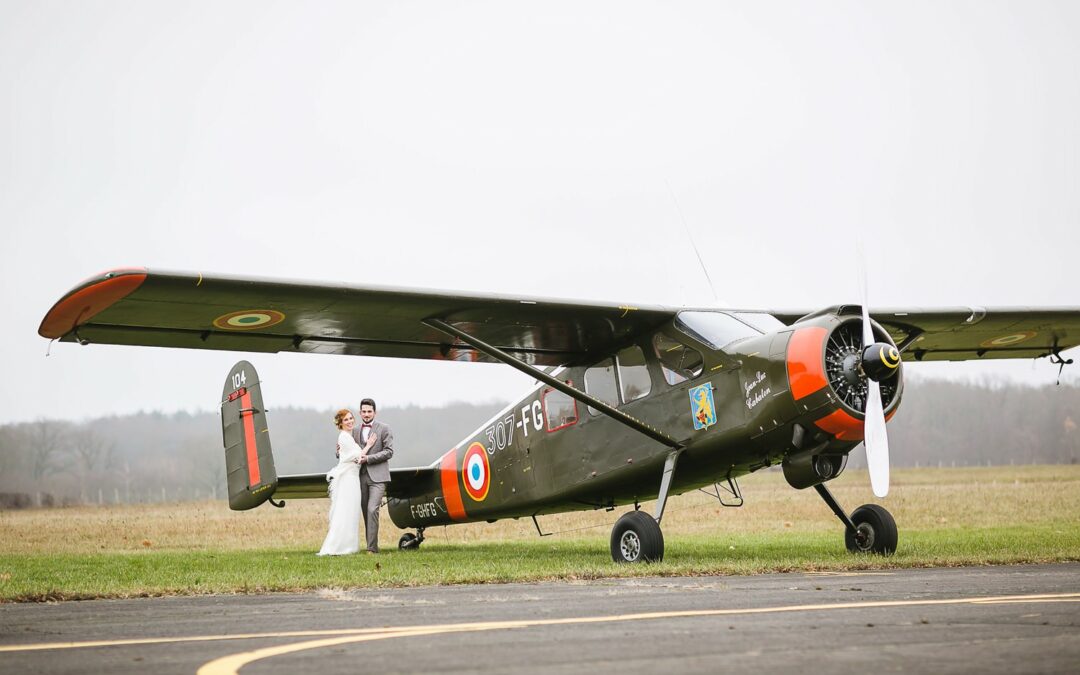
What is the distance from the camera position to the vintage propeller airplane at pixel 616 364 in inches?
413

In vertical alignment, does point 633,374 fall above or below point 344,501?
above

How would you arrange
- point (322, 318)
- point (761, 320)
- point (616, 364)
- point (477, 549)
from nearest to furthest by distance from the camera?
1. point (761, 320)
2. point (322, 318)
3. point (616, 364)
4. point (477, 549)

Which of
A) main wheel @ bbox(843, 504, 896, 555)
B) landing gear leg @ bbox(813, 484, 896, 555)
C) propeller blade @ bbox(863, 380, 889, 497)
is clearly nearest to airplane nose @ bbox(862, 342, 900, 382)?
propeller blade @ bbox(863, 380, 889, 497)

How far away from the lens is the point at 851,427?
10.5 metres

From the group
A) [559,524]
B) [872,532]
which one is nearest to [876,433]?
[872,532]

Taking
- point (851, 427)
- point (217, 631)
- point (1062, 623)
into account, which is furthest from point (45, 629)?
point (851, 427)

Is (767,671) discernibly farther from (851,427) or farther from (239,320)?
(239,320)

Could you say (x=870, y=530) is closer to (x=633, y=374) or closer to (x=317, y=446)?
(x=633, y=374)

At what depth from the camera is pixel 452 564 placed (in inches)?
469

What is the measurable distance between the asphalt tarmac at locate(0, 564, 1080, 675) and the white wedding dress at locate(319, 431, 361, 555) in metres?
6.04

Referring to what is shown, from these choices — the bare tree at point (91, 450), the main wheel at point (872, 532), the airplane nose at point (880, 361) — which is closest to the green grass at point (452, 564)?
the main wheel at point (872, 532)

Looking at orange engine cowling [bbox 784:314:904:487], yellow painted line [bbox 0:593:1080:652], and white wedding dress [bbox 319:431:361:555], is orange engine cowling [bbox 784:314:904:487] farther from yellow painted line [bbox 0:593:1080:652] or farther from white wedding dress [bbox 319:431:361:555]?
white wedding dress [bbox 319:431:361:555]

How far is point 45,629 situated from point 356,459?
8.57 meters

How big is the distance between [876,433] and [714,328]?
2.15 metres
